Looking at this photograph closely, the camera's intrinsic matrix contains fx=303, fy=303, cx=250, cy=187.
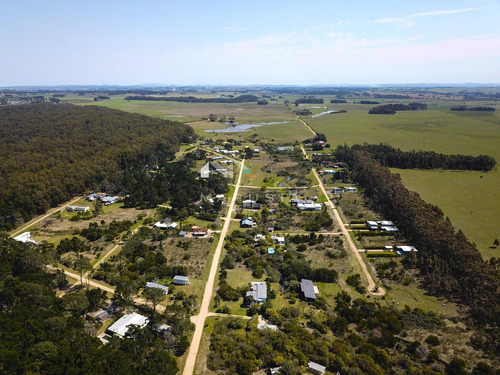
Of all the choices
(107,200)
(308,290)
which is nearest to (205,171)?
(107,200)

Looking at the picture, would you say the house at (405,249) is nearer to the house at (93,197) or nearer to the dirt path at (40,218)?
the house at (93,197)

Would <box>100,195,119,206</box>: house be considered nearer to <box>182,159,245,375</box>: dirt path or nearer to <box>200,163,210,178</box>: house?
<box>200,163,210,178</box>: house

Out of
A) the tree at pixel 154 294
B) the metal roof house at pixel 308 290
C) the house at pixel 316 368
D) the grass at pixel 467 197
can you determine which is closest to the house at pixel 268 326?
the house at pixel 316 368

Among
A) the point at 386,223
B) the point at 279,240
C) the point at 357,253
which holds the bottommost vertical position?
the point at 357,253

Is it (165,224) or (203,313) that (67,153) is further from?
(203,313)

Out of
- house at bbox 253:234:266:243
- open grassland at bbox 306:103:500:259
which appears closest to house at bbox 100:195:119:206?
house at bbox 253:234:266:243

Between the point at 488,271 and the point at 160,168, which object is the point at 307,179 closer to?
the point at 160,168

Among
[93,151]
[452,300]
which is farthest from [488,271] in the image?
[93,151]
